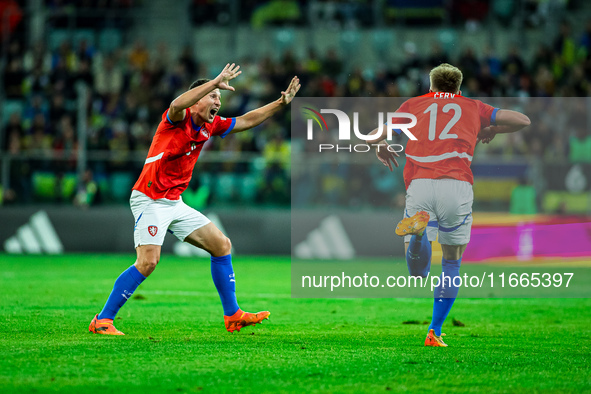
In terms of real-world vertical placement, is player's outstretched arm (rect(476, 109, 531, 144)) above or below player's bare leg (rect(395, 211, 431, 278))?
above

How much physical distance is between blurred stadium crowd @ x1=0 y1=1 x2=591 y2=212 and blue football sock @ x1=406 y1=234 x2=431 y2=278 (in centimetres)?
865

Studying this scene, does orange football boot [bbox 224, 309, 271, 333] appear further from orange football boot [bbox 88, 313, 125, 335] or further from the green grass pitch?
orange football boot [bbox 88, 313, 125, 335]

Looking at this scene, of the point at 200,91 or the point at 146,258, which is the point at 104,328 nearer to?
the point at 146,258

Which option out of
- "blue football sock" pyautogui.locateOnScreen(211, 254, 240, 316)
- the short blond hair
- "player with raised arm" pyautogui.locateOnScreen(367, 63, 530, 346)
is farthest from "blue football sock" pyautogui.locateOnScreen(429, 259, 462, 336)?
"blue football sock" pyautogui.locateOnScreen(211, 254, 240, 316)

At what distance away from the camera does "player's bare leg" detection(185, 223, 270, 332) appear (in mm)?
8016

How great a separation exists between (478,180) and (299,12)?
12484 mm

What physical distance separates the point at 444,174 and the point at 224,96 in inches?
539

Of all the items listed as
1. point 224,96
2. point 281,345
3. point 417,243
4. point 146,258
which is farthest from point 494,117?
point 224,96

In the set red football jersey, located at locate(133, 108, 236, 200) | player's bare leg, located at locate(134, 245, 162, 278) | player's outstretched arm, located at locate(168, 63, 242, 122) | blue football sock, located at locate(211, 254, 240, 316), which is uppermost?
player's outstretched arm, located at locate(168, 63, 242, 122)

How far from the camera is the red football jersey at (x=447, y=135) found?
24.6ft

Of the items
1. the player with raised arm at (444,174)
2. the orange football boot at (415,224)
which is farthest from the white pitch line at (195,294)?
the orange football boot at (415,224)

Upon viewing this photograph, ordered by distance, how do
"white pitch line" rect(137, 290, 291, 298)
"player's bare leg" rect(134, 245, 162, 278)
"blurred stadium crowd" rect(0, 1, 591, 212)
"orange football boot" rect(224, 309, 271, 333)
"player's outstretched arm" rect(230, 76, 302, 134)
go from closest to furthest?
"player's bare leg" rect(134, 245, 162, 278) → "orange football boot" rect(224, 309, 271, 333) → "player's outstretched arm" rect(230, 76, 302, 134) → "white pitch line" rect(137, 290, 291, 298) → "blurred stadium crowd" rect(0, 1, 591, 212)

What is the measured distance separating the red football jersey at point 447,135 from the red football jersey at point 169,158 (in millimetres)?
2024

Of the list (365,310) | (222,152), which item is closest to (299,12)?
(222,152)
